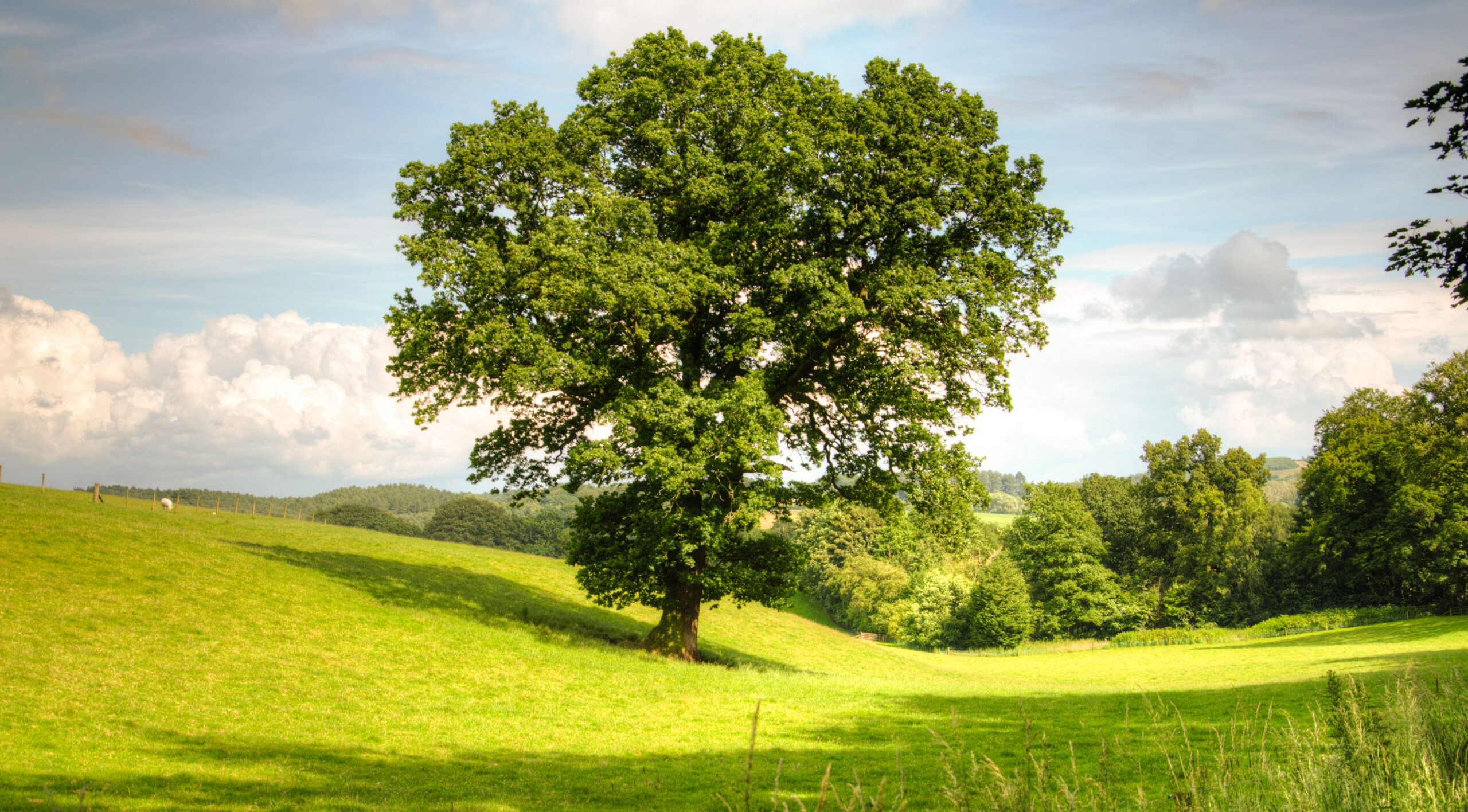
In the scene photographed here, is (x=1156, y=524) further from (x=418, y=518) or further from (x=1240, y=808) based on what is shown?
(x=418, y=518)

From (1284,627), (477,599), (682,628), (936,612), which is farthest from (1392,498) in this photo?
(477,599)

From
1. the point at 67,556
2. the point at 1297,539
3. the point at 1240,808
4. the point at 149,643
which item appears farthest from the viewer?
the point at 1297,539

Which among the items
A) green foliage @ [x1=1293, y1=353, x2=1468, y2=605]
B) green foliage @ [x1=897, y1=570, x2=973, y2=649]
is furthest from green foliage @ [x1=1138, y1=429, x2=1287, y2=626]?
green foliage @ [x1=897, y1=570, x2=973, y2=649]

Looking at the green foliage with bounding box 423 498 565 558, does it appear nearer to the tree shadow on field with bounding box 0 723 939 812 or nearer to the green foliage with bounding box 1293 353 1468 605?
the green foliage with bounding box 1293 353 1468 605

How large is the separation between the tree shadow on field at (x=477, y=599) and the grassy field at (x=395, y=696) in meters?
0.21

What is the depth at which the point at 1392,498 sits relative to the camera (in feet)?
201

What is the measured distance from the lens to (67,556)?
88.3ft

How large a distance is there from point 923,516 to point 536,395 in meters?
13.4

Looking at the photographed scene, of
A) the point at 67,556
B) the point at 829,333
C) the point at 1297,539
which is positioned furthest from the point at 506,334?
the point at 1297,539

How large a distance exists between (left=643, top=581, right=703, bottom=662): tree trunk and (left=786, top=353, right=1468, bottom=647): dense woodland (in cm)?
2993

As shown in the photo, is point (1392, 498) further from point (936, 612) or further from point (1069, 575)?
point (936, 612)

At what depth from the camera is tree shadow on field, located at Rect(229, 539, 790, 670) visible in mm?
30500

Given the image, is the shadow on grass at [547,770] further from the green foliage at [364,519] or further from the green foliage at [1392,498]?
the green foliage at [364,519]

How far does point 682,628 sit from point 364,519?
89583mm
